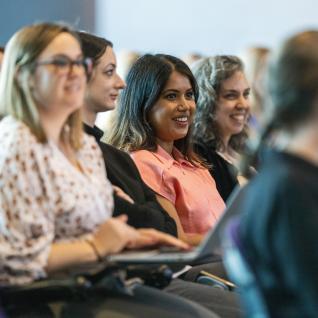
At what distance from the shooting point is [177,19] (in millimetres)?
5445

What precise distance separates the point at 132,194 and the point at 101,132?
21 centimetres

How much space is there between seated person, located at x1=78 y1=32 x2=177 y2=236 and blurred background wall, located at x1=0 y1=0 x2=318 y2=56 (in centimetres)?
275

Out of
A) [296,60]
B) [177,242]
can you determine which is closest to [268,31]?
[177,242]

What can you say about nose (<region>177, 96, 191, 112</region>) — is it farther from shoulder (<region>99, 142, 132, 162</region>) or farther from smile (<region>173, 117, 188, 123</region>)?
shoulder (<region>99, 142, 132, 162</region>)

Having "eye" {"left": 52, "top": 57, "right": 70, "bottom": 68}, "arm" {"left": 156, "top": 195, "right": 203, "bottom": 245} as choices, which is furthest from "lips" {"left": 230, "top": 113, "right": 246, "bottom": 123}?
"eye" {"left": 52, "top": 57, "right": 70, "bottom": 68}

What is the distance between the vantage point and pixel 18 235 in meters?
1.83

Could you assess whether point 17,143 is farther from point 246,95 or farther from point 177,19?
point 177,19

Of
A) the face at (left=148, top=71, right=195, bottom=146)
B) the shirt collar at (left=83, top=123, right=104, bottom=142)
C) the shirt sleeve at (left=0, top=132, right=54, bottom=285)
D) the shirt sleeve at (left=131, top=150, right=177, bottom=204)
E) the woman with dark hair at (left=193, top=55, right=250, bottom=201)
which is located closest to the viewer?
the shirt sleeve at (left=0, top=132, right=54, bottom=285)

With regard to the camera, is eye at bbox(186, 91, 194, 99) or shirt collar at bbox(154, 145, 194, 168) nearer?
shirt collar at bbox(154, 145, 194, 168)

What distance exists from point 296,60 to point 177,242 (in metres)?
0.70

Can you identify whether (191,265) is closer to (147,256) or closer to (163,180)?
(163,180)

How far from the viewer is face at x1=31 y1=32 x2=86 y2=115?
1922 millimetres

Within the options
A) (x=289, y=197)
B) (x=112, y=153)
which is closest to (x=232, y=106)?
(x=112, y=153)

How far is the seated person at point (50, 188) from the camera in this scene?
184 centimetres
